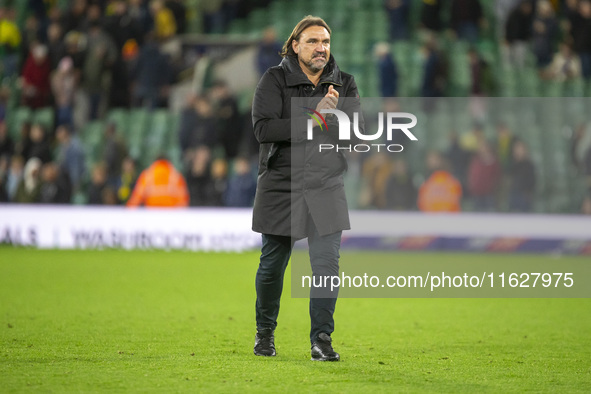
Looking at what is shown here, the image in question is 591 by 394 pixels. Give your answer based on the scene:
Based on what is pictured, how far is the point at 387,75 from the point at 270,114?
463 inches

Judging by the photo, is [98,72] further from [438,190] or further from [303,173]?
[303,173]

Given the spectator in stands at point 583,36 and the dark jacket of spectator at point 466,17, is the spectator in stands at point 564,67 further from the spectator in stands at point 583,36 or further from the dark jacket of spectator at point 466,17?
the dark jacket of spectator at point 466,17

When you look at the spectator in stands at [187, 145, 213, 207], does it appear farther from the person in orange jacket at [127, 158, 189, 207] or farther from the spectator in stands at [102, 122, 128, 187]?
the spectator in stands at [102, 122, 128, 187]

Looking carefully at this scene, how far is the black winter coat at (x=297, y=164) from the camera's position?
5.74 m

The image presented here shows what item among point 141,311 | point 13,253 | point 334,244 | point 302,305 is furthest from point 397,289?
point 13,253

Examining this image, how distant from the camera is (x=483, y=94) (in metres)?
17.2

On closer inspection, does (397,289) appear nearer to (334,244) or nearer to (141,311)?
(141,311)

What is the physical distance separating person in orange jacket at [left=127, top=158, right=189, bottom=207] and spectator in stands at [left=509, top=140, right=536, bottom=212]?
512 centimetres

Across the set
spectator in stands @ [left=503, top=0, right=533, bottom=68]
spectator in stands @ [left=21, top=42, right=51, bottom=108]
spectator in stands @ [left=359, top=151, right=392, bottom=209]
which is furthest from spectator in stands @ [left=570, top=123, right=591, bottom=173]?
spectator in stands @ [left=21, top=42, right=51, bottom=108]

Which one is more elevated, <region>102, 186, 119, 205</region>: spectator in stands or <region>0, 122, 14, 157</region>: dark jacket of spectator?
<region>0, 122, 14, 157</region>: dark jacket of spectator

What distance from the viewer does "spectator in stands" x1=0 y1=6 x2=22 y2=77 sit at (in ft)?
65.3

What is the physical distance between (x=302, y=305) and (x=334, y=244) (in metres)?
3.34

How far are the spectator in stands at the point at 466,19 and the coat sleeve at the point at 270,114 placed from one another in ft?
45.4

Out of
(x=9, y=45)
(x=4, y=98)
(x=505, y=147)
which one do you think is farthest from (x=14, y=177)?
(x=505, y=147)
